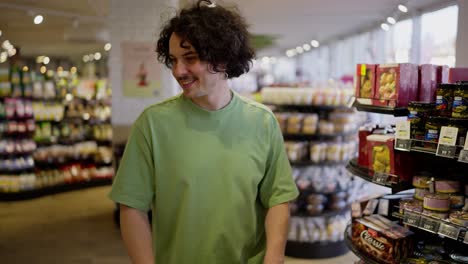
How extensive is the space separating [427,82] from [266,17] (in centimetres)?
591

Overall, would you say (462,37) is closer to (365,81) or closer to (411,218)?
(365,81)

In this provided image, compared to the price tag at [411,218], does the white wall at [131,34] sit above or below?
above

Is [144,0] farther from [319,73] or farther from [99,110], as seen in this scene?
[319,73]

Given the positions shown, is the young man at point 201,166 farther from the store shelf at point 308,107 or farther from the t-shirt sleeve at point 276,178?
the store shelf at point 308,107

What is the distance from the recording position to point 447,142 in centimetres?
216

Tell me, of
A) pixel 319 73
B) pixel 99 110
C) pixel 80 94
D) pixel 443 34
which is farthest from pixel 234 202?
pixel 319 73

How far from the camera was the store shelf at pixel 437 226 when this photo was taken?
208 centimetres

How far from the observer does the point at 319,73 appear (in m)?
13.3

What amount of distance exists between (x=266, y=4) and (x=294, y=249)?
336cm

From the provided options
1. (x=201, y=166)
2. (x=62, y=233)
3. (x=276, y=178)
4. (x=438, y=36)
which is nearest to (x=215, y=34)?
(x=201, y=166)

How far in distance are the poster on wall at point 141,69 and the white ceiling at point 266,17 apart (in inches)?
21.9

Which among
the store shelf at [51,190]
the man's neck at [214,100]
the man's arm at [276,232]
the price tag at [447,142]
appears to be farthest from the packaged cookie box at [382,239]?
the store shelf at [51,190]

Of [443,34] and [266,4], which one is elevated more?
[266,4]

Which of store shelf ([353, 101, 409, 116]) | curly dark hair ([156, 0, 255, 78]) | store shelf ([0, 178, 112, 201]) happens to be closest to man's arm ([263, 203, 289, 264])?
curly dark hair ([156, 0, 255, 78])
